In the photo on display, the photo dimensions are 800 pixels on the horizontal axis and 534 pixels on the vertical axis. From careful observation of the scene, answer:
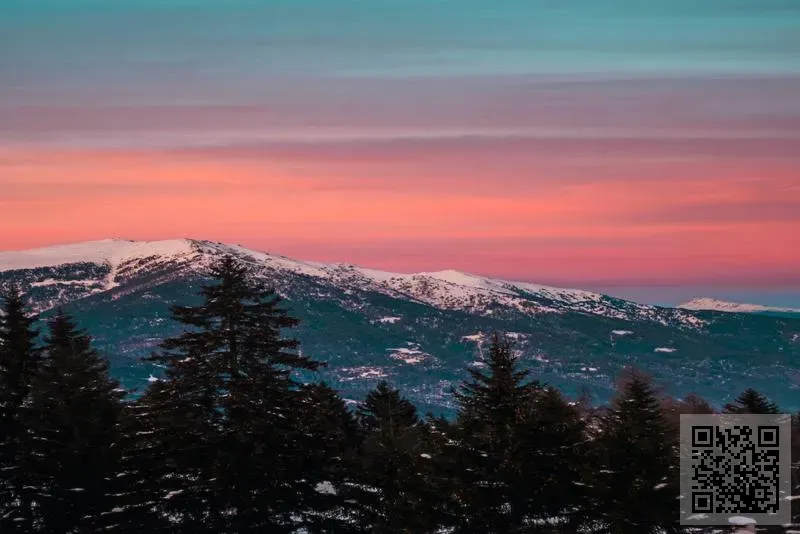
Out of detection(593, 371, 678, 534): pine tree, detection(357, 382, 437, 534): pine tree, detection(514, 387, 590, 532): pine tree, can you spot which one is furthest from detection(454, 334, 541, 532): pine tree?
detection(593, 371, 678, 534): pine tree

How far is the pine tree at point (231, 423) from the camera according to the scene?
6159 cm

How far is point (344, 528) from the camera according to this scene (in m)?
63.4

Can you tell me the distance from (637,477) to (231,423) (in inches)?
797

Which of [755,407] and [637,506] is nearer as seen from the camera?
[637,506]

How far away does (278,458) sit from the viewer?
205ft

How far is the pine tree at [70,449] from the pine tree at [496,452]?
58.1 ft

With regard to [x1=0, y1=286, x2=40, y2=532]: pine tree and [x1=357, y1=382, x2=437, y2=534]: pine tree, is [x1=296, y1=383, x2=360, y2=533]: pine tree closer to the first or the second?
[x1=357, y1=382, x2=437, y2=534]: pine tree

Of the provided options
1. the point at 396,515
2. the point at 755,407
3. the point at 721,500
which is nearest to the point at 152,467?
the point at 396,515

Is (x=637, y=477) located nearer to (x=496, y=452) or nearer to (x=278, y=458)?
(x=496, y=452)

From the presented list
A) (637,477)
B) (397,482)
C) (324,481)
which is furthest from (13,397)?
(637,477)

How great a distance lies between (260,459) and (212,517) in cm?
389

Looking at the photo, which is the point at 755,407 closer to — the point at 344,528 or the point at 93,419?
the point at 344,528

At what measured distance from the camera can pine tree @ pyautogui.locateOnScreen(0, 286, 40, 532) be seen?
62062mm

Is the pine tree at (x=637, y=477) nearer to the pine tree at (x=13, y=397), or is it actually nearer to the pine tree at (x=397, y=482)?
the pine tree at (x=397, y=482)
